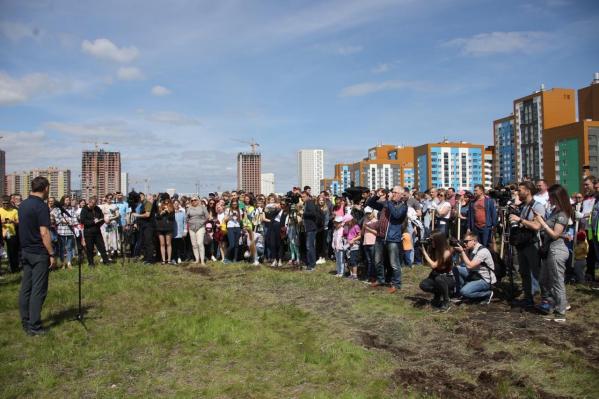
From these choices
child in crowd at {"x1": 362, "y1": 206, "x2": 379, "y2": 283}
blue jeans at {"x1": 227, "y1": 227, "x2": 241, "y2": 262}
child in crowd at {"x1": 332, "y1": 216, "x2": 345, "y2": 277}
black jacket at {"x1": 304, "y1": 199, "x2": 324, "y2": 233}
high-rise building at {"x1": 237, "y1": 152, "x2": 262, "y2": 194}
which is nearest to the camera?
child in crowd at {"x1": 362, "y1": 206, "x2": 379, "y2": 283}

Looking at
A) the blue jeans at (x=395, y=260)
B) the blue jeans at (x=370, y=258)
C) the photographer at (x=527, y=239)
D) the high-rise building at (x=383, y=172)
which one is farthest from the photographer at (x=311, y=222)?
the high-rise building at (x=383, y=172)

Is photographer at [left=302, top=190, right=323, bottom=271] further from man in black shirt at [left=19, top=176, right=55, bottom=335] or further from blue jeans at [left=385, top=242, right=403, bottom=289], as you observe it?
man in black shirt at [left=19, top=176, right=55, bottom=335]

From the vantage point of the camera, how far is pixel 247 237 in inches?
551

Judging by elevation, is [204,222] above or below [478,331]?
above

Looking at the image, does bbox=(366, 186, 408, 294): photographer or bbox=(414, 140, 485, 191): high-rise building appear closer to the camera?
bbox=(366, 186, 408, 294): photographer

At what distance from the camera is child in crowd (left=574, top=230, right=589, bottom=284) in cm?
895

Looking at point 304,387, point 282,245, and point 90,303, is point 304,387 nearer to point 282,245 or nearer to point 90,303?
point 90,303

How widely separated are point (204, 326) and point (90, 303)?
3144mm

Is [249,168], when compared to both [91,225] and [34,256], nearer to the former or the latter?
[91,225]

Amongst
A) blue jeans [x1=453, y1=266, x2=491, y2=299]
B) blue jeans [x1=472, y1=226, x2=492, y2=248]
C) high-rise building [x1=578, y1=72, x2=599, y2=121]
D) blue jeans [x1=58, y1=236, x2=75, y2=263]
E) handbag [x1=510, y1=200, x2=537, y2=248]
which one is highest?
high-rise building [x1=578, y1=72, x2=599, y2=121]

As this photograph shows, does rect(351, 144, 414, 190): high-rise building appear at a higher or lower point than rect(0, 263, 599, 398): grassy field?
higher

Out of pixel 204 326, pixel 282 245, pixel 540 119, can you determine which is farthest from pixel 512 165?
pixel 204 326

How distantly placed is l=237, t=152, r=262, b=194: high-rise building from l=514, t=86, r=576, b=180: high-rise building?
82.5m

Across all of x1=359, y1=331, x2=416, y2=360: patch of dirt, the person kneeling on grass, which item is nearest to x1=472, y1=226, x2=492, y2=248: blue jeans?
the person kneeling on grass
